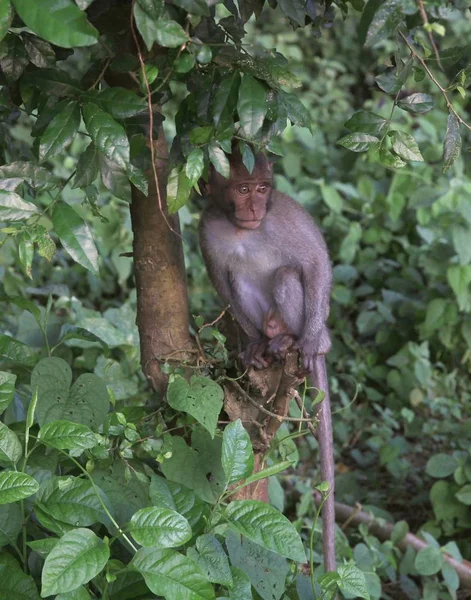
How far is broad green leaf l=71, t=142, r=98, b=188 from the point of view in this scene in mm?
2295

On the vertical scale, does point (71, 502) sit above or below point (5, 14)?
below

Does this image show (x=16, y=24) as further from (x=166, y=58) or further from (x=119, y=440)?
(x=119, y=440)

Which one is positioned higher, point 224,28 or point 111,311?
point 224,28

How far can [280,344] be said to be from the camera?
3758 mm

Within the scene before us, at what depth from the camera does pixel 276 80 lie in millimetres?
2330

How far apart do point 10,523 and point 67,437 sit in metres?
0.37

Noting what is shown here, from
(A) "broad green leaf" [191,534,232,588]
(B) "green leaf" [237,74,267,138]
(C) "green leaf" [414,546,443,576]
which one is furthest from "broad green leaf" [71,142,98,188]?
(C) "green leaf" [414,546,443,576]

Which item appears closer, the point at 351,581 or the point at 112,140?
the point at 112,140

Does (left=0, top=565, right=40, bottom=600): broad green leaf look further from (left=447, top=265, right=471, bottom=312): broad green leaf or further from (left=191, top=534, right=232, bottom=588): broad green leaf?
(left=447, top=265, right=471, bottom=312): broad green leaf

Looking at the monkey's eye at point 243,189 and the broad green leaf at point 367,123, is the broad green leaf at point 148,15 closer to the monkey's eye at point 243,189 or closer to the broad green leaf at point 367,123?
the broad green leaf at point 367,123

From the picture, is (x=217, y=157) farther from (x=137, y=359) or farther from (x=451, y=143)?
(x=137, y=359)

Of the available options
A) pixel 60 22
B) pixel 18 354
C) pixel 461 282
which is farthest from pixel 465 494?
pixel 60 22

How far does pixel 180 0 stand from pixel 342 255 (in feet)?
15.9

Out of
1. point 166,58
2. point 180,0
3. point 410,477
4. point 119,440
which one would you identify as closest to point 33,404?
point 119,440
